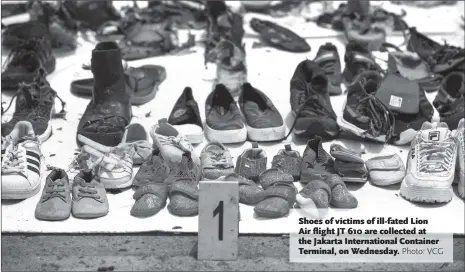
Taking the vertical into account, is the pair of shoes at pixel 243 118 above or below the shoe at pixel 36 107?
above

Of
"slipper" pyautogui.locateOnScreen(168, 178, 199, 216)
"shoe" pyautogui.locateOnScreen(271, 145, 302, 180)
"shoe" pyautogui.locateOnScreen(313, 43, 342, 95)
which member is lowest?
"shoe" pyautogui.locateOnScreen(313, 43, 342, 95)

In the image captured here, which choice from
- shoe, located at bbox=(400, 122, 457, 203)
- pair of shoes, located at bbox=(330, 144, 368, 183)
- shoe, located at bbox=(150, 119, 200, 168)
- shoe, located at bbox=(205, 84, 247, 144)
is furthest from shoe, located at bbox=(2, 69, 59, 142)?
shoe, located at bbox=(400, 122, 457, 203)

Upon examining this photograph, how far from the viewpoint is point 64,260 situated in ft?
7.42

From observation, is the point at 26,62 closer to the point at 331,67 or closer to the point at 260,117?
the point at 260,117

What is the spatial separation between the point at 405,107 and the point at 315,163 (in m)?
0.53

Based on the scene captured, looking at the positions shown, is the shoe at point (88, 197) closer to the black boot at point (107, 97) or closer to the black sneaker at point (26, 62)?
the black boot at point (107, 97)

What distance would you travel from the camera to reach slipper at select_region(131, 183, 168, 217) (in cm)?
244

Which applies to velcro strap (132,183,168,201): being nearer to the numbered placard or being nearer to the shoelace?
the numbered placard

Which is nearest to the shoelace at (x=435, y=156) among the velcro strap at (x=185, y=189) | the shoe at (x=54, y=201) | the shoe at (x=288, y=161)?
the shoe at (x=288, y=161)

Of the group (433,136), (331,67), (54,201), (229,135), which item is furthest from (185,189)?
(331,67)

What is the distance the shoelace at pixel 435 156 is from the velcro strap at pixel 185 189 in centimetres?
77

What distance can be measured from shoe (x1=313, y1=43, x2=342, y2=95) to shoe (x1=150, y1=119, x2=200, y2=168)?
3.06 feet

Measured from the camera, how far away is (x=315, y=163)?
271 centimetres

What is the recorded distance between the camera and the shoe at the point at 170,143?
272cm
